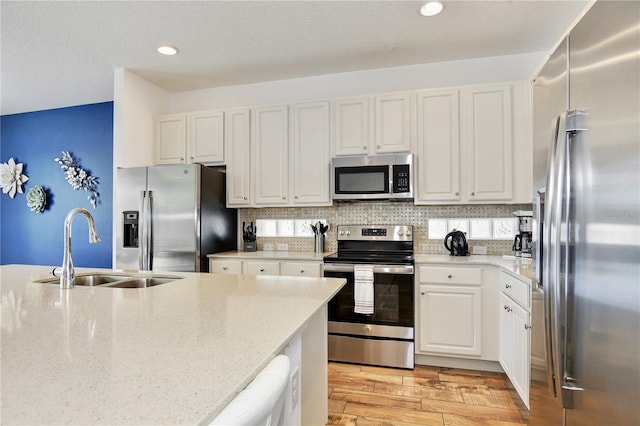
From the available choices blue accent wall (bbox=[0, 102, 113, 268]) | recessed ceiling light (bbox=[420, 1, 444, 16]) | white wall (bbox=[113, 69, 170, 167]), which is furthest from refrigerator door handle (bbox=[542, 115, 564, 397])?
blue accent wall (bbox=[0, 102, 113, 268])

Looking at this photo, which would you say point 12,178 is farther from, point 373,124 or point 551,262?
point 551,262

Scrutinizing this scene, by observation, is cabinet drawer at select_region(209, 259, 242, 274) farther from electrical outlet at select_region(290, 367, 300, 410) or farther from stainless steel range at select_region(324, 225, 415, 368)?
electrical outlet at select_region(290, 367, 300, 410)

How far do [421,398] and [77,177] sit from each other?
4519 millimetres

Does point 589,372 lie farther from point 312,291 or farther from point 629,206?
point 312,291

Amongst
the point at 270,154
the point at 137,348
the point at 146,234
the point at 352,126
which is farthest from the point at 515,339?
the point at 146,234

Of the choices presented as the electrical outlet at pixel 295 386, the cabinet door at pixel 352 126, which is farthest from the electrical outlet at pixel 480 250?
the electrical outlet at pixel 295 386

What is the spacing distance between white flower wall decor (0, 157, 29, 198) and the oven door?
14.9 feet

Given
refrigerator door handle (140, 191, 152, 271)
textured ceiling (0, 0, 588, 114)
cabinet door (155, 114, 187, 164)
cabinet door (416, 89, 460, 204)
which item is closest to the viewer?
textured ceiling (0, 0, 588, 114)

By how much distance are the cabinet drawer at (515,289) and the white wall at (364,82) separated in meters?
1.81

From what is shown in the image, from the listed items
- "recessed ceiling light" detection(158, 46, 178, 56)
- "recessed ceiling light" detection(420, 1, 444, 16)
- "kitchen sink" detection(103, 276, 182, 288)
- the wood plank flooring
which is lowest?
the wood plank flooring

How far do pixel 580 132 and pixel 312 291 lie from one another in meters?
1.12

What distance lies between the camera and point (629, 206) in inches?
34.7

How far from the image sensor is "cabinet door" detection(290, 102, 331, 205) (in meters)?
3.13

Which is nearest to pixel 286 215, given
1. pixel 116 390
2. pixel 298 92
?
pixel 298 92
